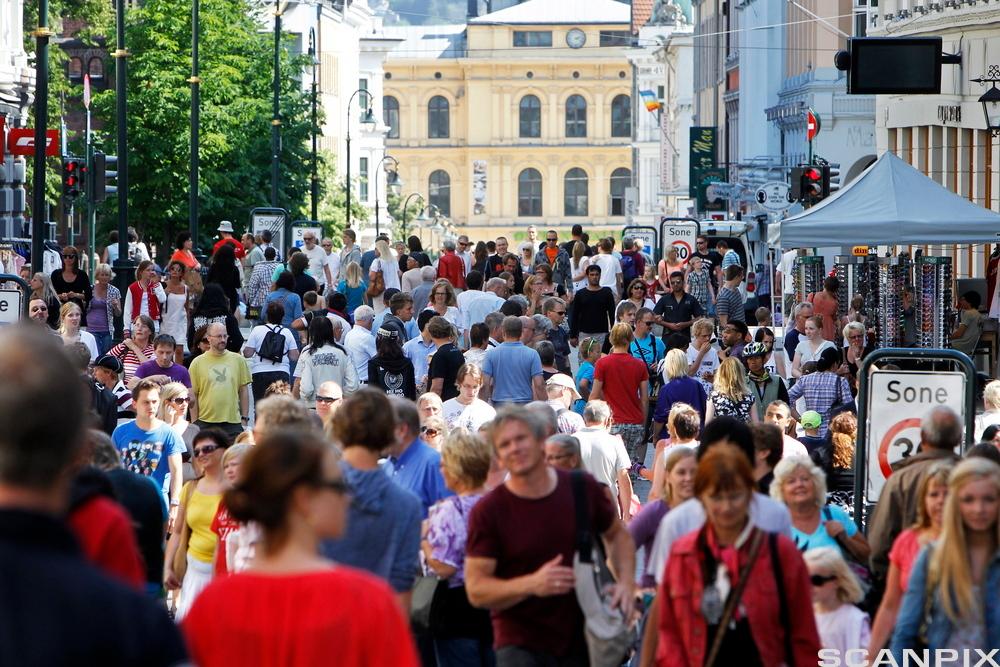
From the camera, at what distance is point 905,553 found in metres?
7.07

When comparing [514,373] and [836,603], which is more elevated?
[514,373]

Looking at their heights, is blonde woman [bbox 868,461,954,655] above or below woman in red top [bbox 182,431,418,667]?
below

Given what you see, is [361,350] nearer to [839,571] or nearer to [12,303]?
[12,303]

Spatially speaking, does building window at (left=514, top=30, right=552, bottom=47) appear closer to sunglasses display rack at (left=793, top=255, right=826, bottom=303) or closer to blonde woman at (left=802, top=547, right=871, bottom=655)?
sunglasses display rack at (left=793, top=255, right=826, bottom=303)

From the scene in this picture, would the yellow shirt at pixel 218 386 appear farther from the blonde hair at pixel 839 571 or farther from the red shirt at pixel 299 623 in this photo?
the red shirt at pixel 299 623

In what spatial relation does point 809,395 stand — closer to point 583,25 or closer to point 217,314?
point 217,314

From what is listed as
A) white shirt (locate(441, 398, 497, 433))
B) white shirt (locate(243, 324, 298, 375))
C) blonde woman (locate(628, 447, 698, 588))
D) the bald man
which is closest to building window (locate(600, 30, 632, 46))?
white shirt (locate(243, 324, 298, 375))

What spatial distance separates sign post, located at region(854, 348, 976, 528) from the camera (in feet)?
36.6

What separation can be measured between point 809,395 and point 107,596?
454 inches

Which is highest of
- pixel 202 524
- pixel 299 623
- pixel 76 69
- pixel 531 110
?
pixel 531 110

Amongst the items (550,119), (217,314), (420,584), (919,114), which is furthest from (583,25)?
(420,584)

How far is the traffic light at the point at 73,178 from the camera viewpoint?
33156 mm

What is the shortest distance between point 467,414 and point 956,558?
6.70 metres

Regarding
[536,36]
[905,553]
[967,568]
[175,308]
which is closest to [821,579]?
[905,553]
